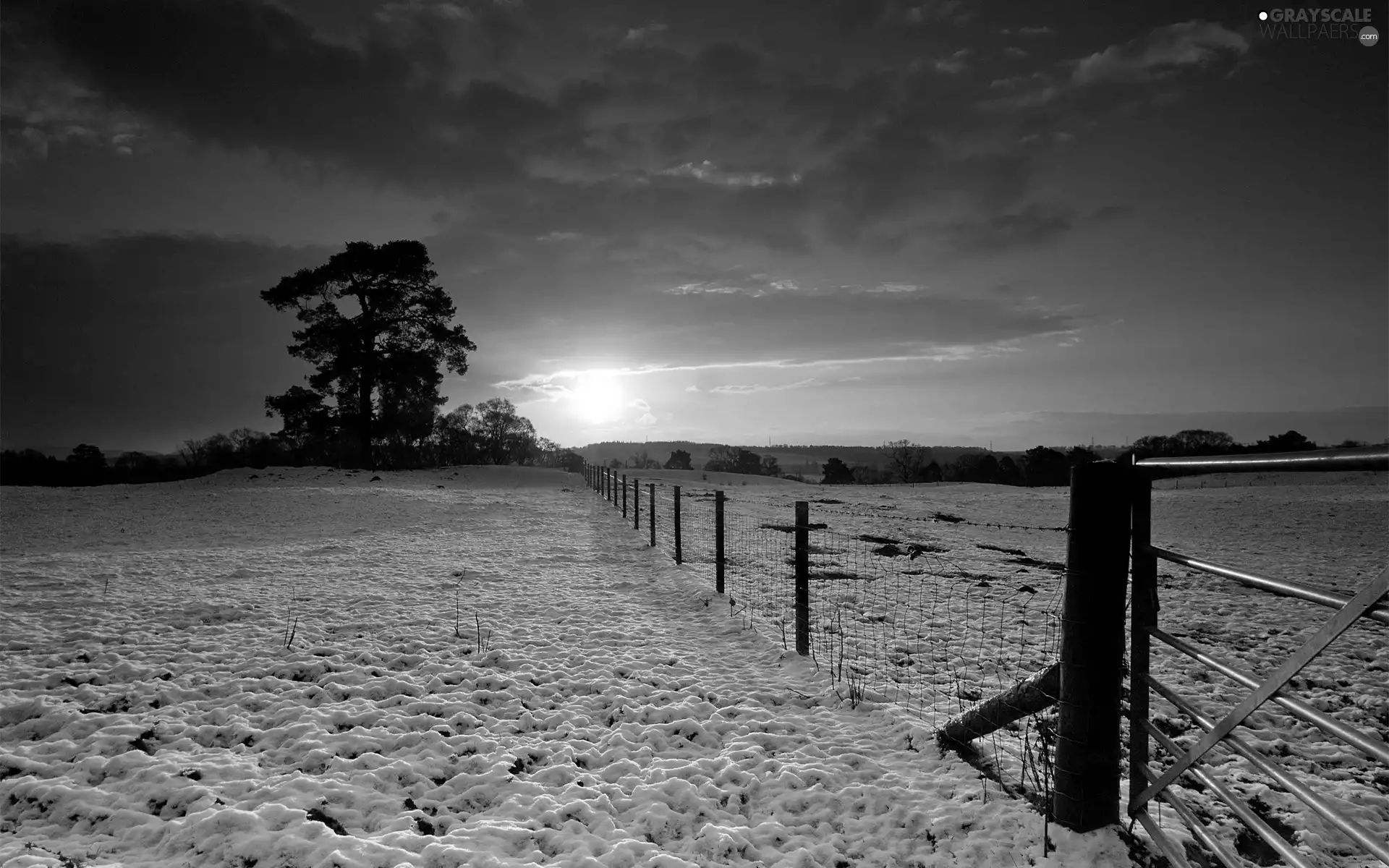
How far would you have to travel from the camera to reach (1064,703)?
10.4 ft

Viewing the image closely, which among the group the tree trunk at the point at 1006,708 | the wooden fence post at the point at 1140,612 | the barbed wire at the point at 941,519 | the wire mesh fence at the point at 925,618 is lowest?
the barbed wire at the point at 941,519

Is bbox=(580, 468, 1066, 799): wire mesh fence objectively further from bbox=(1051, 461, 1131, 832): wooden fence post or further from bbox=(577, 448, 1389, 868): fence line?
bbox=(1051, 461, 1131, 832): wooden fence post

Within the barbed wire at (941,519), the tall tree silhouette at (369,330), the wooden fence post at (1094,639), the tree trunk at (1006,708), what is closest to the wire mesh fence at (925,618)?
the tree trunk at (1006,708)

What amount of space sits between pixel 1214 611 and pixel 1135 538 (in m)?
8.60

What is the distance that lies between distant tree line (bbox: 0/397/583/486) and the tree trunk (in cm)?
4372

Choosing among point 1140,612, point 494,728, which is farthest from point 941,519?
point 1140,612

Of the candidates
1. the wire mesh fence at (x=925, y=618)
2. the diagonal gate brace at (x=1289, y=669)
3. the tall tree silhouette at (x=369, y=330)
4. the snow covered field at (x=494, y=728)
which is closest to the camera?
the diagonal gate brace at (x=1289, y=669)

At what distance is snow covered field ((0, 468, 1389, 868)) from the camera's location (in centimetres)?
363

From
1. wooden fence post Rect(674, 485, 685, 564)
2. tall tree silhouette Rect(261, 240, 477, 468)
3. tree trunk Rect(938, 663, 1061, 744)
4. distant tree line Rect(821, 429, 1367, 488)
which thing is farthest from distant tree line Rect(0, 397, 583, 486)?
tree trunk Rect(938, 663, 1061, 744)

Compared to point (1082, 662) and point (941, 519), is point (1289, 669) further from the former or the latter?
point (941, 519)

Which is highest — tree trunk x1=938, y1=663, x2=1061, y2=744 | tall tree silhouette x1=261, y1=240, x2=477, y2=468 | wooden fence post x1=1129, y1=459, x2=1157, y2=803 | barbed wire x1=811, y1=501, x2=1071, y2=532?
tall tree silhouette x1=261, y1=240, x2=477, y2=468

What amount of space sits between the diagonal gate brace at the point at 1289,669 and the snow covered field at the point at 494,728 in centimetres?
90

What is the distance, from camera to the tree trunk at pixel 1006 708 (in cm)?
367

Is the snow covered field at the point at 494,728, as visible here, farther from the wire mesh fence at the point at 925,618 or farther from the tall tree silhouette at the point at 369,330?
the tall tree silhouette at the point at 369,330
